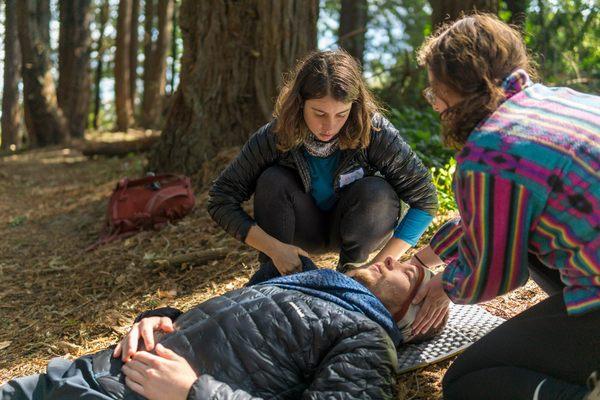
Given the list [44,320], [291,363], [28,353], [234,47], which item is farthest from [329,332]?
[234,47]

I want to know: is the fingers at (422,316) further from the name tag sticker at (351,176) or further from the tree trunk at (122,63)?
the tree trunk at (122,63)

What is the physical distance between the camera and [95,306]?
171 inches

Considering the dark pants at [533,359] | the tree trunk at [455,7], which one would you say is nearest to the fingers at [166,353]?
the dark pants at [533,359]

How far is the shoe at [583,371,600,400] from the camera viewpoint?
7.04ft

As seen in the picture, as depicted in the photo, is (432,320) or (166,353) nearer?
(166,353)

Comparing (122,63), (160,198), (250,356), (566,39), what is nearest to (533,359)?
(250,356)

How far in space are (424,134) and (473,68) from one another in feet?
15.5

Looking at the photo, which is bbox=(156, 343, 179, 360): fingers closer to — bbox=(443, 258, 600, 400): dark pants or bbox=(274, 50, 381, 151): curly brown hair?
bbox=(443, 258, 600, 400): dark pants

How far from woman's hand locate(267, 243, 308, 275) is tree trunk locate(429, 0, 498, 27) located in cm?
502

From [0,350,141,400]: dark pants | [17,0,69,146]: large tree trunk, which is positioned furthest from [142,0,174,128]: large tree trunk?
[0,350,141,400]: dark pants

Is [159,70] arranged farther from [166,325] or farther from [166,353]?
[166,353]

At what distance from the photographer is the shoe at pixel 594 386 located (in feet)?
7.04

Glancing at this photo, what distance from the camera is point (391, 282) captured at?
2.97 metres

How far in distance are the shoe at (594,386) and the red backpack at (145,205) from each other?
4029mm
